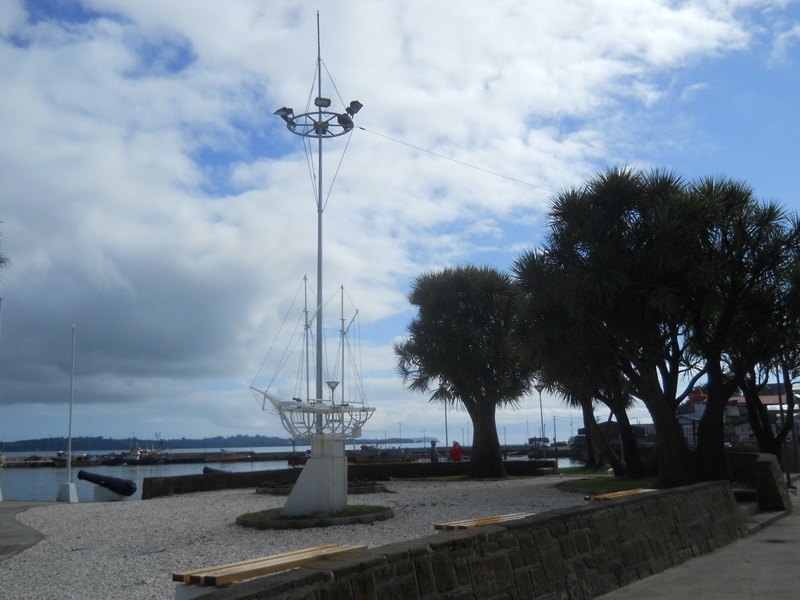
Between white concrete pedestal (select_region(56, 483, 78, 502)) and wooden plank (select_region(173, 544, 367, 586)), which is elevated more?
wooden plank (select_region(173, 544, 367, 586))

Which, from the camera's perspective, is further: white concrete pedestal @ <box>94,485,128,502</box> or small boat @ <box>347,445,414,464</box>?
small boat @ <box>347,445,414,464</box>

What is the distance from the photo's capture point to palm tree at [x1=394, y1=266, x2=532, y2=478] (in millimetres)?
30891

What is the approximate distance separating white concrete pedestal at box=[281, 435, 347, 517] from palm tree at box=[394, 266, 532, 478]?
15.7 metres

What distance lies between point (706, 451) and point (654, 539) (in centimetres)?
1128

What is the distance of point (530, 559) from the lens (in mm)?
6586

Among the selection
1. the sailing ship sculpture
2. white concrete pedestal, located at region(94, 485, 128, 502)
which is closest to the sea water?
white concrete pedestal, located at region(94, 485, 128, 502)

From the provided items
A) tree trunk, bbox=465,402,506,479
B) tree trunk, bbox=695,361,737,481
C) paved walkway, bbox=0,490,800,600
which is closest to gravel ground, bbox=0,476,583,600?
paved walkway, bbox=0,490,800,600

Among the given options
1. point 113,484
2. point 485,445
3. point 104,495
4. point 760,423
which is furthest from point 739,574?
point 485,445

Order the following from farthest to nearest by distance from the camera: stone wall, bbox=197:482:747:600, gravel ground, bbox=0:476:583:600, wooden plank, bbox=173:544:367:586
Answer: gravel ground, bbox=0:476:583:600 < wooden plank, bbox=173:544:367:586 < stone wall, bbox=197:482:747:600

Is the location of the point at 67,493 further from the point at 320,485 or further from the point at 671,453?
the point at 671,453

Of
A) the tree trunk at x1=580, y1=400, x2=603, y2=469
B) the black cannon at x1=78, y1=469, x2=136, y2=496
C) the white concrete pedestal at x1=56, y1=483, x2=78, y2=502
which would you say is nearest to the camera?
the white concrete pedestal at x1=56, y1=483, x2=78, y2=502

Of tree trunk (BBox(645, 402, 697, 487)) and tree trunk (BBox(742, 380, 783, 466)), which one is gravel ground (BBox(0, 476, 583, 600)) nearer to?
tree trunk (BBox(645, 402, 697, 487))

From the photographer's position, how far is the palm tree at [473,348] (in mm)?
30891

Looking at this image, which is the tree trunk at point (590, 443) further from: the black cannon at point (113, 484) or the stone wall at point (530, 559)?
the stone wall at point (530, 559)
